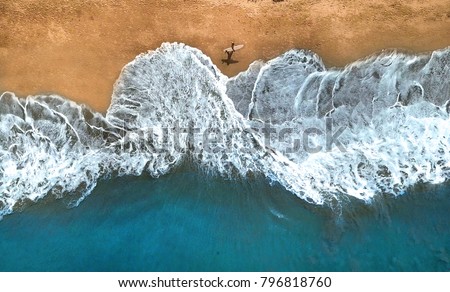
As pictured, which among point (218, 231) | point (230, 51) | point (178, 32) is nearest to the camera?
point (218, 231)

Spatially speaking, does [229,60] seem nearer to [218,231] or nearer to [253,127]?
[253,127]

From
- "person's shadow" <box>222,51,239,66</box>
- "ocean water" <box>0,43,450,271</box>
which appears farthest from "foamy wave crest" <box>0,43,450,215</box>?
"person's shadow" <box>222,51,239,66</box>

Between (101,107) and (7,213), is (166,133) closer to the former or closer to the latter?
(101,107)

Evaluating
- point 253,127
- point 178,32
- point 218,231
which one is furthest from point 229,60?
point 218,231

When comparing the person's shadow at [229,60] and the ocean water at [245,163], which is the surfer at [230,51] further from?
the ocean water at [245,163]

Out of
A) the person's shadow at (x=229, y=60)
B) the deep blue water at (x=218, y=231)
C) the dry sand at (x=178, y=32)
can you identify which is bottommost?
the deep blue water at (x=218, y=231)

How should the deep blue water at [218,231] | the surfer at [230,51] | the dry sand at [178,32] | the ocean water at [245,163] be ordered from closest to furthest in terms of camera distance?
the deep blue water at [218,231], the ocean water at [245,163], the surfer at [230,51], the dry sand at [178,32]

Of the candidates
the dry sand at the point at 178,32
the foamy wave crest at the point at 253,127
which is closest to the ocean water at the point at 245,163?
the foamy wave crest at the point at 253,127
